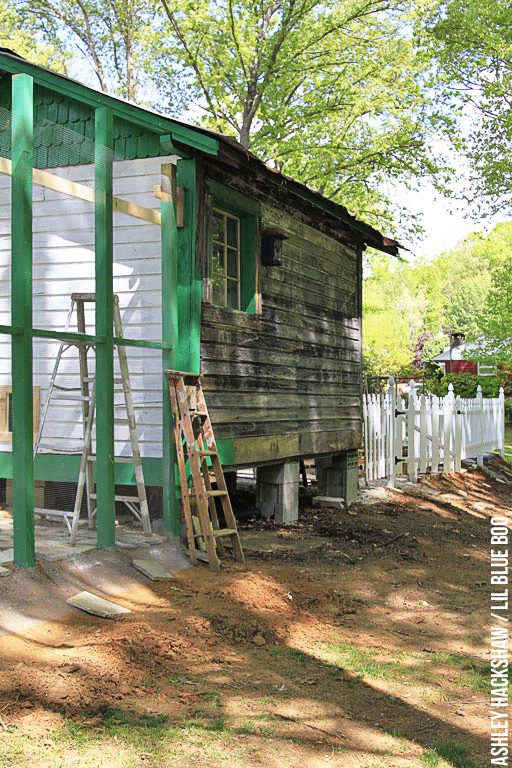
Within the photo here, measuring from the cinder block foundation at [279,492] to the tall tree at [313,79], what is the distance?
13.1m

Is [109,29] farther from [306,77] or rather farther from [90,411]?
[90,411]

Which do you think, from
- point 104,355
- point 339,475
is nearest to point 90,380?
point 104,355

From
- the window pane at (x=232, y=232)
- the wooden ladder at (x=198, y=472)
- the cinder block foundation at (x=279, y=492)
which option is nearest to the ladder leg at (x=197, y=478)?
the wooden ladder at (x=198, y=472)

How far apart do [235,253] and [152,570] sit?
3.90 meters

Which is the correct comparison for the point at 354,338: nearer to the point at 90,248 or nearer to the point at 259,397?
the point at 259,397

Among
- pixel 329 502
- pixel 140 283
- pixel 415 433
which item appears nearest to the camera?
pixel 140 283

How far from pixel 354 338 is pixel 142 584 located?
22.9ft

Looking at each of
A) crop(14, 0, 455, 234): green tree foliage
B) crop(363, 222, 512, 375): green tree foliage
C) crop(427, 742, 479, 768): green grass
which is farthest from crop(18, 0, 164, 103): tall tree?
crop(427, 742, 479, 768): green grass

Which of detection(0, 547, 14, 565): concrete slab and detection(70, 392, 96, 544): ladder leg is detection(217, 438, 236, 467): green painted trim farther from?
detection(0, 547, 14, 565): concrete slab

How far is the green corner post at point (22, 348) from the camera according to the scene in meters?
5.64

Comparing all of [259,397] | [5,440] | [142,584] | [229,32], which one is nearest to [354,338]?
[259,397]

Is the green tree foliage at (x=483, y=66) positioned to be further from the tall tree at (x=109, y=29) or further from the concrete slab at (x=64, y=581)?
the concrete slab at (x=64, y=581)

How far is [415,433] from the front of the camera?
1441cm

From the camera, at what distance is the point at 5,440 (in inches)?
309
